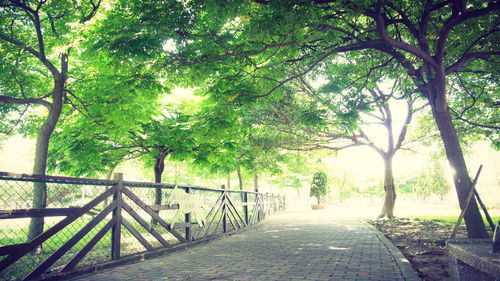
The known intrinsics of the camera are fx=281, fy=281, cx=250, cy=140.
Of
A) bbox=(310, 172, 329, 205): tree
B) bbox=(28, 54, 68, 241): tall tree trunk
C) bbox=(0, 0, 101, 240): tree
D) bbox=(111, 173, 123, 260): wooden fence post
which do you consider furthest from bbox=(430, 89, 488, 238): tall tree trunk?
bbox=(310, 172, 329, 205): tree

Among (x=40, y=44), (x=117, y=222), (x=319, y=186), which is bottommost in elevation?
(x=319, y=186)

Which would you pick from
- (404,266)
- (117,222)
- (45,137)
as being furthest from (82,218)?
(404,266)

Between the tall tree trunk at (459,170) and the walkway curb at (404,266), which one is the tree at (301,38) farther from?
the walkway curb at (404,266)

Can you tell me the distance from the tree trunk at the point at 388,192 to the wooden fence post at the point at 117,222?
1413cm

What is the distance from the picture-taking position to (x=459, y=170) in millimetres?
6602

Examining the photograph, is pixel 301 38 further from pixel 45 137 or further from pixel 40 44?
pixel 45 137

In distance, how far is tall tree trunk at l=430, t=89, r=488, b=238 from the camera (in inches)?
247

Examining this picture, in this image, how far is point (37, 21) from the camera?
8156mm

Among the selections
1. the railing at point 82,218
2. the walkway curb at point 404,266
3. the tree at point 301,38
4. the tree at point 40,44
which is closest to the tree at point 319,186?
the tree at point 301,38

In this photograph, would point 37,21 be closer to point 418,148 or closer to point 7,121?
point 7,121

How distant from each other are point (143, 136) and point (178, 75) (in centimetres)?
772

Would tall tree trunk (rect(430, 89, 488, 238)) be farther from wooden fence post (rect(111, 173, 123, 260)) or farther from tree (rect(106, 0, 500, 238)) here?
wooden fence post (rect(111, 173, 123, 260))

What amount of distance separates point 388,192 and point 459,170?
391 inches

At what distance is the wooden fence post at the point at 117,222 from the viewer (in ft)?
17.3
